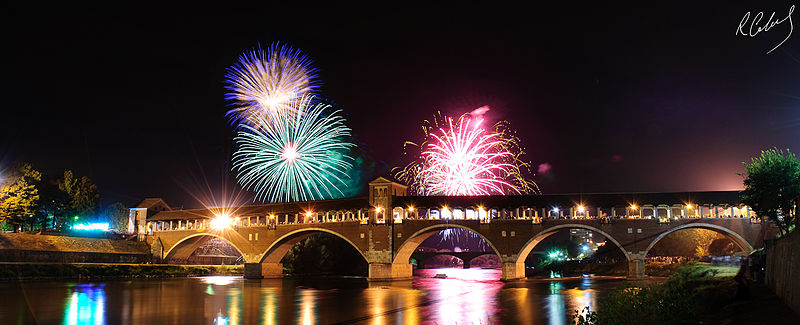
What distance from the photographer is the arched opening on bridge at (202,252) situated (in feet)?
294

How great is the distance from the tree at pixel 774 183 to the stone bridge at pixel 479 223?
18882mm

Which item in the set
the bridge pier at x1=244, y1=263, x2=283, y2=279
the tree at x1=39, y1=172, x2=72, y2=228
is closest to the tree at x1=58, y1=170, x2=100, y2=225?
the tree at x1=39, y1=172, x2=72, y2=228

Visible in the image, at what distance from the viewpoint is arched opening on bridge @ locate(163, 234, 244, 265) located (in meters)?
89.6

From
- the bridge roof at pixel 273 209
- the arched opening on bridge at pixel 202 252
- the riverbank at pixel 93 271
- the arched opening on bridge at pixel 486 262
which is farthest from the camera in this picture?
the arched opening on bridge at pixel 486 262

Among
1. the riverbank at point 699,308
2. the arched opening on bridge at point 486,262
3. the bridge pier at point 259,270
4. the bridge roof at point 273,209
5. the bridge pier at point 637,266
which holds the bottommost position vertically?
the arched opening on bridge at point 486,262

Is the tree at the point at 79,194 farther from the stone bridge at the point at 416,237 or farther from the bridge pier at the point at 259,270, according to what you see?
the bridge pier at the point at 259,270

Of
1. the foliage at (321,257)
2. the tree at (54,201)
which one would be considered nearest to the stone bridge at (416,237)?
the foliage at (321,257)

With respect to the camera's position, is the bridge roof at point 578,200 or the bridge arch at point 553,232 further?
the bridge arch at point 553,232

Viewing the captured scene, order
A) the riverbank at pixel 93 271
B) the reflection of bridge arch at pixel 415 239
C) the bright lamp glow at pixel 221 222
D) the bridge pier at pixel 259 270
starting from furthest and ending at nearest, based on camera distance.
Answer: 1. the bright lamp glow at pixel 221 222
2. the bridge pier at pixel 259 270
3. the reflection of bridge arch at pixel 415 239
4. the riverbank at pixel 93 271

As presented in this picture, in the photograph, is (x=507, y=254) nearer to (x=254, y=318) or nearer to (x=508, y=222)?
(x=508, y=222)

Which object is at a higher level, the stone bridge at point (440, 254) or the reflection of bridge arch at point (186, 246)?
the reflection of bridge arch at point (186, 246)

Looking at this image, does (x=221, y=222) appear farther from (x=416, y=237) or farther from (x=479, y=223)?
(x=479, y=223)

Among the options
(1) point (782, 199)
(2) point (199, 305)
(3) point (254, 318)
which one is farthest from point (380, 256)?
(1) point (782, 199)

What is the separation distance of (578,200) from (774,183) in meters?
26.1
